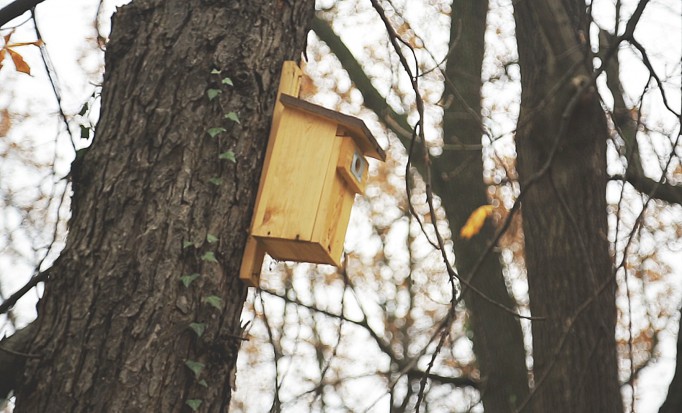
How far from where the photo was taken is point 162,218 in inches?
85.4

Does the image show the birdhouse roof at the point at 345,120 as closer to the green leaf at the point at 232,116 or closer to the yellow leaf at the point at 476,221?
the green leaf at the point at 232,116

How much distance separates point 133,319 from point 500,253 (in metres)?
3.45

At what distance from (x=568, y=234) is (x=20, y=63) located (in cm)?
236

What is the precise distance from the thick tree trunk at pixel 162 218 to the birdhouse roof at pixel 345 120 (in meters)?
0.08

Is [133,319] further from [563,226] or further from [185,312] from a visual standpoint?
[563,226]

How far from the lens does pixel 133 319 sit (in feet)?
6.70

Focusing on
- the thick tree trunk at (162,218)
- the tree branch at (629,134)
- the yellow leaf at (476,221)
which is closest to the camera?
the thick tree trunk at (162,218)

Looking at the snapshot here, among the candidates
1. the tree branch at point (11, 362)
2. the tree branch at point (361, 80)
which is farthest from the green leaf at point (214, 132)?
the tree branch at point (361, 80)

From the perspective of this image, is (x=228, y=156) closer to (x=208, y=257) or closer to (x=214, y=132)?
(x=214, y=132)

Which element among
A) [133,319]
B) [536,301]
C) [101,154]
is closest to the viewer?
[133,319]

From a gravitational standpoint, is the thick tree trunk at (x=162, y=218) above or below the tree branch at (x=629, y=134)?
below

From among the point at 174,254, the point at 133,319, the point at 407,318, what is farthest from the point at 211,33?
the point at 407,318

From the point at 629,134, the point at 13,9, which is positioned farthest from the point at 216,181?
the point at 629,134

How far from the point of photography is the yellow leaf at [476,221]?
4929 millimetres
